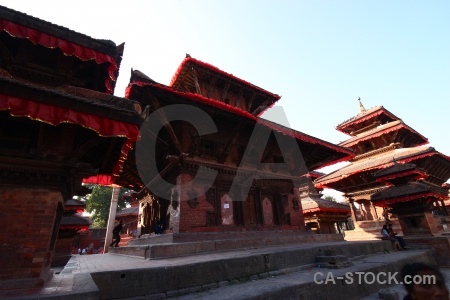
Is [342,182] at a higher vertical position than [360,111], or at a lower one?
lower

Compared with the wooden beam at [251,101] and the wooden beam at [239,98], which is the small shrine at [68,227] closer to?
the wooden beam at [239,98]

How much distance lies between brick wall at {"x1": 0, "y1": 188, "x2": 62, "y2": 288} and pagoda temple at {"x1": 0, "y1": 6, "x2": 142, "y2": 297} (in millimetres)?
12

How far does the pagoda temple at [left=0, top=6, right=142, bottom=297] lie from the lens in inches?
143

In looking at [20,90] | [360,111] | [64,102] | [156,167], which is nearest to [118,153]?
[64,102]

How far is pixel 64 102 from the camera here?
3.90 metres

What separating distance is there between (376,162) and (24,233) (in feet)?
65.1

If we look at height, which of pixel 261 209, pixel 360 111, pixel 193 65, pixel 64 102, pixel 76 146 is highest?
pixel 360 111

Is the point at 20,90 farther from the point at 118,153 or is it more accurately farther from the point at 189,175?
the point at 189,175

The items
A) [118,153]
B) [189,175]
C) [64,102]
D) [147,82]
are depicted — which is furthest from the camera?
[189,175]

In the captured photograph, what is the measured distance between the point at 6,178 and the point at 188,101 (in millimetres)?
4837

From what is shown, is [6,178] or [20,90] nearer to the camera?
[20,90]

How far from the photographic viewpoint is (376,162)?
672 inches

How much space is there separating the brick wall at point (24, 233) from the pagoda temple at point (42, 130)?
0.01 m

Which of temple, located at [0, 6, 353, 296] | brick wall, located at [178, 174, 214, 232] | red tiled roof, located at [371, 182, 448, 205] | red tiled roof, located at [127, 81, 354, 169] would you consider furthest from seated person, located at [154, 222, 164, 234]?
red tiled roof, located at [371, 182, 448, 205]
